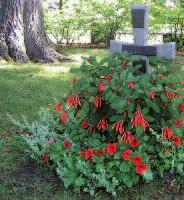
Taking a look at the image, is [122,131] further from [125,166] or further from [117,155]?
[125,166]

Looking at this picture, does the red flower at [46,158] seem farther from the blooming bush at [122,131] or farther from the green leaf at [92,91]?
the green leaf at [92,91]

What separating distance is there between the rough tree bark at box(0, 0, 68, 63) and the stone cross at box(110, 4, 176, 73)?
466cm

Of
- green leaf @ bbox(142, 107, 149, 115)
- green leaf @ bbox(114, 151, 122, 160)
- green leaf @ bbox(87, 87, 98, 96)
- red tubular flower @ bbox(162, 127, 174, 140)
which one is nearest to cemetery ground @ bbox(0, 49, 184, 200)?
green leaf @ bbox(87, 87, 98, 96)

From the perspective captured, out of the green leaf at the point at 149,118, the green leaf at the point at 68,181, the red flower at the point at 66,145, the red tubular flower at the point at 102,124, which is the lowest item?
the green leaf at the point at 68,181

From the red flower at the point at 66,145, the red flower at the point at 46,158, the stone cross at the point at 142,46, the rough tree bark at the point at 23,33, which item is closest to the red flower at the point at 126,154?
the red flower at the point at 66,145

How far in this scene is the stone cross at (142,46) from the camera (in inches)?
178

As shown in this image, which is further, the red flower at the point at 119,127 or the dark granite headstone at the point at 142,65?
the dark granite headstone at the point at 142,65

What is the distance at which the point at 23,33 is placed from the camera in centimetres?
931

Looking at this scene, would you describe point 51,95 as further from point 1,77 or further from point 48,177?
point 48,177

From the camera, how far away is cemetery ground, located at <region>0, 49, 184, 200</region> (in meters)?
3.97

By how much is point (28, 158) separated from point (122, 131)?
1.18 metres

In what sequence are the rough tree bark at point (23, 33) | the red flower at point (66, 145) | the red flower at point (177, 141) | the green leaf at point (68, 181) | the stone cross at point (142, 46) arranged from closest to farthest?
the green leaf at point (68, 181)
the red flower at point (177, 141)
the red flower at point (66, 145)
the stone cross at point (142, 46)
the rough tree bark at point (23, 33)

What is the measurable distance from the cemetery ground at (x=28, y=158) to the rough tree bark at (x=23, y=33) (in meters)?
1.00

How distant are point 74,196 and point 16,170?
2.56 feet
